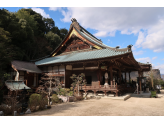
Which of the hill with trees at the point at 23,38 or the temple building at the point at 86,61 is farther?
the temple building at the point at 86,61

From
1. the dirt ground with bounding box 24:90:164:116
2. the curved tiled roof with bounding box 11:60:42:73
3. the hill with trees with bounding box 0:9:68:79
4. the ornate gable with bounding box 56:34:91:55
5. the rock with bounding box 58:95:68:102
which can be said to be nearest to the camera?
the dirt ground with bounding box 24:90:164:116

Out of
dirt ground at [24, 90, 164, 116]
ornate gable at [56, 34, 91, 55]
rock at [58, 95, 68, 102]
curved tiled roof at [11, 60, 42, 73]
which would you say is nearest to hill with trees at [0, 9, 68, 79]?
curved tiled roof at [11, 60, 42, 73]

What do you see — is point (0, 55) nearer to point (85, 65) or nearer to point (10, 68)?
point (10, 68)

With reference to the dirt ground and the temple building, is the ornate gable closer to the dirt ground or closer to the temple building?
the temple building

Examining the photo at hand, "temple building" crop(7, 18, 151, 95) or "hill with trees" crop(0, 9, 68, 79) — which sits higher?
"hill with trees" crop(0, 9, 68, 79)

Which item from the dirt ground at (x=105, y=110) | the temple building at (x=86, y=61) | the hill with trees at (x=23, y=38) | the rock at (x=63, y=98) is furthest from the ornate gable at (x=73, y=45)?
the dirt ground at (x=105, y=110)

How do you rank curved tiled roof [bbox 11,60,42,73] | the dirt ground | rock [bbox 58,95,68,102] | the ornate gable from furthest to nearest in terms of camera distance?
the ornate gable → curved tiled roof [bbox 11,60,42,73] → rock [bbox 58,95,68,102] → the dirt ground

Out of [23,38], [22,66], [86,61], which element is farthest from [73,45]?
[23,38]

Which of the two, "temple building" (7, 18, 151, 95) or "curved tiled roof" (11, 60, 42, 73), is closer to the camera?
"temple building" (7, 18, 151, 95)

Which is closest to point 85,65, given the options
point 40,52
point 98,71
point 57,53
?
point 98,71

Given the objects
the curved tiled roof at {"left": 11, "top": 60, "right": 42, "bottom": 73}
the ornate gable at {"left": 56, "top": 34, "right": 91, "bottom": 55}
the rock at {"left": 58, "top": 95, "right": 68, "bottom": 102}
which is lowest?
the rock at {"left": 58, "top": 95, "right": 68, "bottom": 102}

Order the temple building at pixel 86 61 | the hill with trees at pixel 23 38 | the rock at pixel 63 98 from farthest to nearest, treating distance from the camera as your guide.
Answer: the temple building at pixel 86 61, the hill with trees at pixel 23 38, the rock at pixel 63 98

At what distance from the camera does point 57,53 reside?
20.6m

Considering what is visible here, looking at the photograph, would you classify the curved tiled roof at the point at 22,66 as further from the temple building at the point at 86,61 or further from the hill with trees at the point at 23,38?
the hill with trees at the point at 23,38
